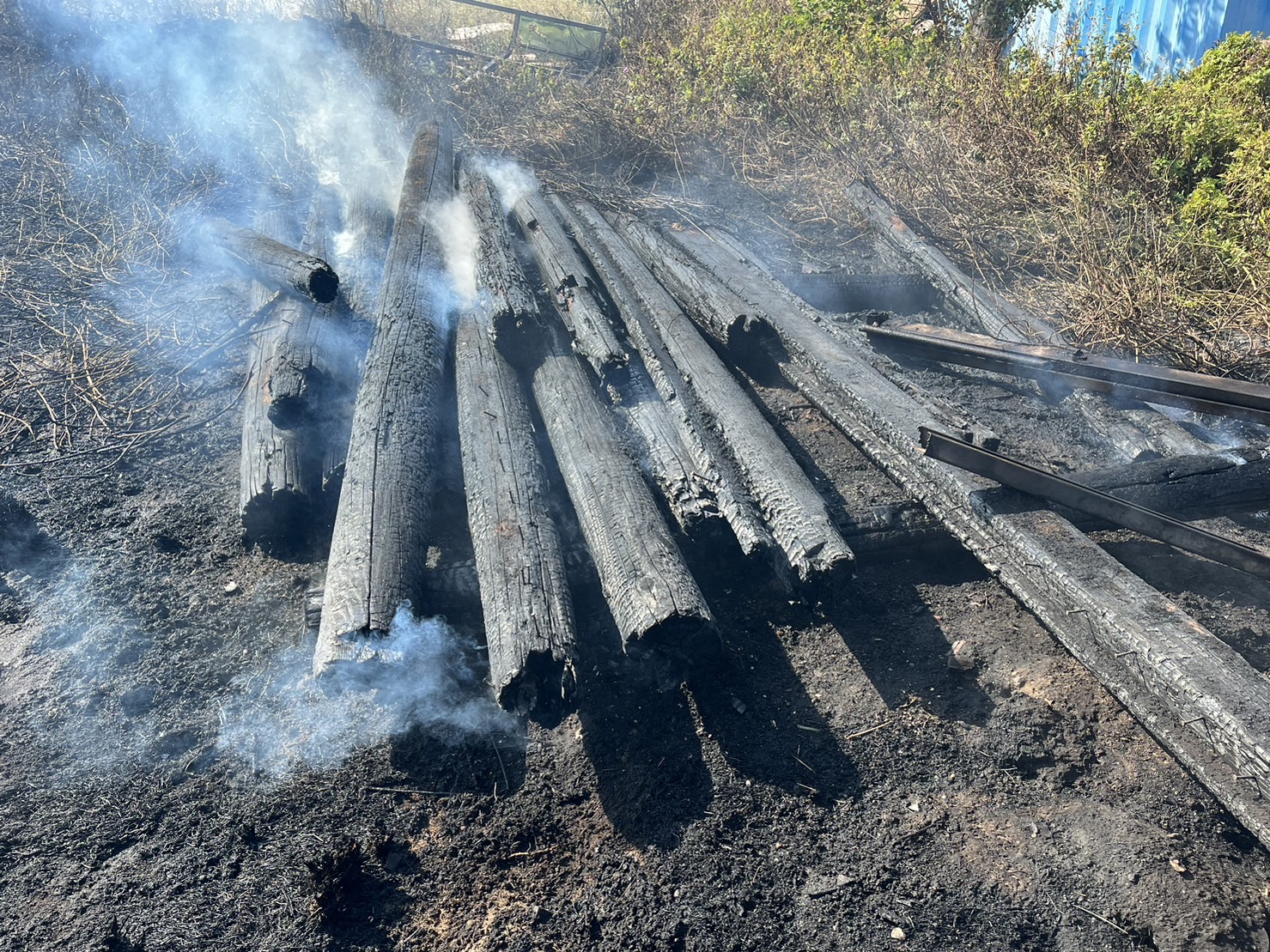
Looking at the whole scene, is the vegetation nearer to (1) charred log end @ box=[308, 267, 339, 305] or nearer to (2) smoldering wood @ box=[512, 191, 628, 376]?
(2) smoldering wood @ box=[512, 191, 628, 376]

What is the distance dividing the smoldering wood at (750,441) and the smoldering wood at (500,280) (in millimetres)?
910

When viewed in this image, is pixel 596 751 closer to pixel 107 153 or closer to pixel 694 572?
pixel 694 572

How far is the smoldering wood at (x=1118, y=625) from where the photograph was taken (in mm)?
2672

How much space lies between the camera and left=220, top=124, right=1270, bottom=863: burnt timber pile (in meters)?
3.09

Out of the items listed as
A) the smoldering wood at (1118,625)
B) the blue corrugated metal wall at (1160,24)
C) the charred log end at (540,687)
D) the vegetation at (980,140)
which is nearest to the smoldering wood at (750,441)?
the smoldering wood at (1118,625)

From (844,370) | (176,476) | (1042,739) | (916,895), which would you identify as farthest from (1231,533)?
(176,476)

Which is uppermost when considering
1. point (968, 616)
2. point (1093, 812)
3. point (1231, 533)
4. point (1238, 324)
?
point (1238, 324)

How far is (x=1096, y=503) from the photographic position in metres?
3.48

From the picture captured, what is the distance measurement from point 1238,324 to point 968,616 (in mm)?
3302

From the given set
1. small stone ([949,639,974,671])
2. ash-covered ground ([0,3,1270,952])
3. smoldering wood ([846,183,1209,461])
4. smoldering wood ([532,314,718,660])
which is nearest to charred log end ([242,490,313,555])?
ash-covered ground ([0,3,1270,952])

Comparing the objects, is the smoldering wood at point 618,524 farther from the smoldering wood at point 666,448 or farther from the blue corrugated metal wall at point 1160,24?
the blue corrugated metal wall at point 1160,24

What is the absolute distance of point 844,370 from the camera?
4.94 meters

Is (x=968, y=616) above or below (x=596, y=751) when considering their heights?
above

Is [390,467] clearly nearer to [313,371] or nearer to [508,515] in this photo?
[508,515]
